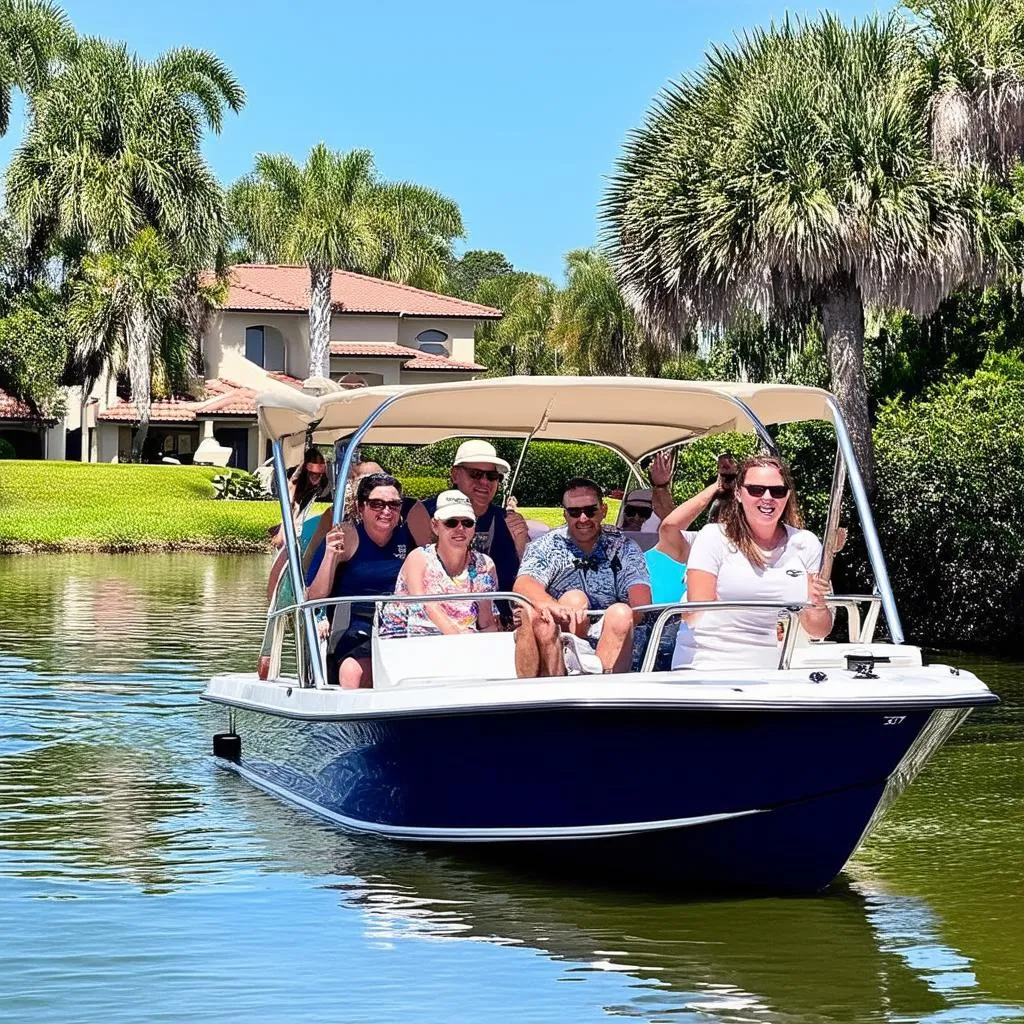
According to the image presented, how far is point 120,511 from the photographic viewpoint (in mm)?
40000

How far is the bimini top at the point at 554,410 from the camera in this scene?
32.6ft

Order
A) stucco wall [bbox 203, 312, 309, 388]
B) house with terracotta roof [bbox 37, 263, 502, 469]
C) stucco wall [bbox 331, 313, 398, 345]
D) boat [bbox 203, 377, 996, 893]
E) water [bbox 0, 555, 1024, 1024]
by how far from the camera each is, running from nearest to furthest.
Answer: water [bbox 0, 555, 1024, 1024]
boat [bbox 203, 377, 996, 893]
house with terracotta roof [bbox 37, 263, 502, 469]
stucco wall [bbox 203, 312, 309, 388]
stucco wall [bbox 331, 313, 398, 345]

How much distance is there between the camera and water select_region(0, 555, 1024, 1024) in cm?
709

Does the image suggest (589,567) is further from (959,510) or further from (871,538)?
(959,510)

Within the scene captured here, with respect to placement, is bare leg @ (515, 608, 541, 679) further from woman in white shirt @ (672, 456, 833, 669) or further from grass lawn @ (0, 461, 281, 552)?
grass lawn @ (0, 461, 281, 552)

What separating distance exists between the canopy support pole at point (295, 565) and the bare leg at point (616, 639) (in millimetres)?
1506

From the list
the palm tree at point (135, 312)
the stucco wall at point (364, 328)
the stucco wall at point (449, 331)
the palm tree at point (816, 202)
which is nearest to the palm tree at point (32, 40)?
the palm tree at point (135, 312)

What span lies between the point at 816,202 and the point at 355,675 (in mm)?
12738

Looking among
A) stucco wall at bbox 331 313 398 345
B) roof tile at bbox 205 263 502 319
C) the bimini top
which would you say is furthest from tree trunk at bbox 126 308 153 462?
the bimini top

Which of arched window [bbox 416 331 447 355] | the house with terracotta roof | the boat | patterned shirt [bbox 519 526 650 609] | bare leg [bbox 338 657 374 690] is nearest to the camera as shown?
the boat

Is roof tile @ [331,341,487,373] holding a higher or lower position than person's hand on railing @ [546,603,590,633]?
higher

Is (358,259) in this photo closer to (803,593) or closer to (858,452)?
(858,452)

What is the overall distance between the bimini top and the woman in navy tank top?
0.50 meters

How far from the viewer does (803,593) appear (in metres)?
8.70
